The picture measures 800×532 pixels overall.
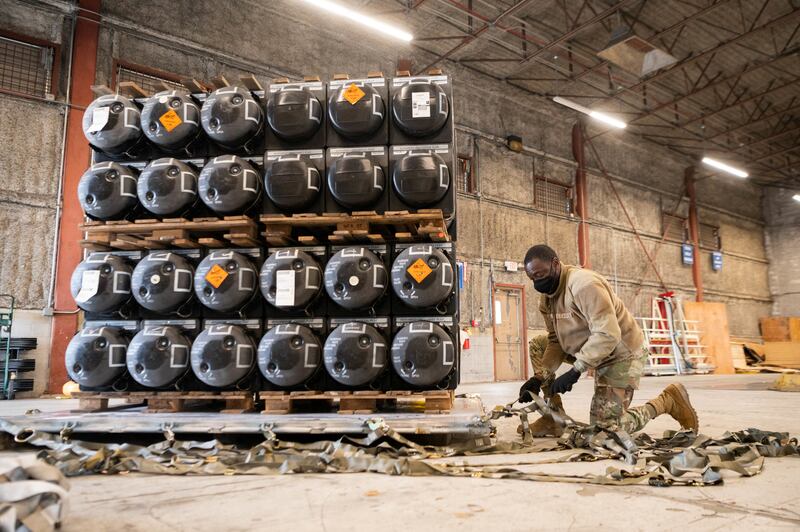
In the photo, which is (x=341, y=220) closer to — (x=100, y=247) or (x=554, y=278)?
(x=554, y=278)

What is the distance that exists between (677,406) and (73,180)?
939cm

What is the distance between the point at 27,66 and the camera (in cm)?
905

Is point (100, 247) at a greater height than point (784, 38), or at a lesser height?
lesser

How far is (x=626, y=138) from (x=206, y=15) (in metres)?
13.8

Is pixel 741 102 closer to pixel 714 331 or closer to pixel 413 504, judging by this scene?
pixel 714 331

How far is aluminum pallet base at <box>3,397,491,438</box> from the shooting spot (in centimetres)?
342

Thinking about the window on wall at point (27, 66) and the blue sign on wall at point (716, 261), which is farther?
the blue sign on wall at point (716, 261)

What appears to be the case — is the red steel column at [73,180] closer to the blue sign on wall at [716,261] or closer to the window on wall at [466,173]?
the window on wall at [466,173]

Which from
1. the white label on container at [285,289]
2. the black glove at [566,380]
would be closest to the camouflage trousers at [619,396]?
the black glove at [566,380]

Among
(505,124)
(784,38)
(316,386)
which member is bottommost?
(316,386)

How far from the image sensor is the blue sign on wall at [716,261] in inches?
818

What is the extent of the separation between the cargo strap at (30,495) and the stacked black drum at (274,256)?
214cm

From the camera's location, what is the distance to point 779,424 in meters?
4.75

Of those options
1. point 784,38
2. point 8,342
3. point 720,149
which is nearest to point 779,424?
point 8,342
